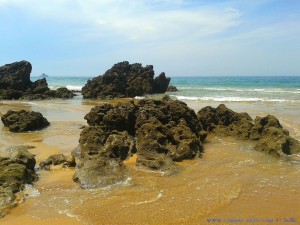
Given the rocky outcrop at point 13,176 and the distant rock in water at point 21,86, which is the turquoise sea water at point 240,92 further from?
the rocky outcrop at point 13,176

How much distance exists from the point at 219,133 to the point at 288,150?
350 cm

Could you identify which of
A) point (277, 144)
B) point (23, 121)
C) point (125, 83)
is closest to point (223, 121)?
point (277, 144)

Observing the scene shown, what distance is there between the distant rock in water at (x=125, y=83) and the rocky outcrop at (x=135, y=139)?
28.5m

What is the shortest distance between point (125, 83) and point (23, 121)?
28.9 m

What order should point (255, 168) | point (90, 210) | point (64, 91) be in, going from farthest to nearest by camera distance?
point (64, 91) → point (255, 168) → point (90, 210)

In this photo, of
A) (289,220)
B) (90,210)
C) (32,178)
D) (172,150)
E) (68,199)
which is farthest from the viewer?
(172,150)

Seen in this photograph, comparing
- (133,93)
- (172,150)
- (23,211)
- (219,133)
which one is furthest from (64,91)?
(23,211)

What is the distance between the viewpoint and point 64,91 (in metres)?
42.2

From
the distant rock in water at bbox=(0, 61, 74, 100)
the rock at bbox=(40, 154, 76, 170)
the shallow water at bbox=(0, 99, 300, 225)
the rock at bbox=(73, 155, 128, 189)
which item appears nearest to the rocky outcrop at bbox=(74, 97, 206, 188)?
the rock at bbox=(73, 155, 128, 189)

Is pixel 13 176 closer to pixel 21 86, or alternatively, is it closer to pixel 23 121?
pixel 23 121

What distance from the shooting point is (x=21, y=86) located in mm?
43156

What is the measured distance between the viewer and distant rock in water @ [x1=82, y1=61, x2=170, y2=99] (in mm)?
42062

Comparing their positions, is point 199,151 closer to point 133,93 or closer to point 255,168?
point 255,168

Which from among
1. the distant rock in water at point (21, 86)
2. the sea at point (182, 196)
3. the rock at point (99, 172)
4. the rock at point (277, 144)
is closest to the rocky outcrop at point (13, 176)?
the sea at point (182, 196)
